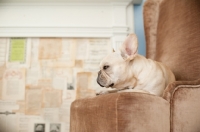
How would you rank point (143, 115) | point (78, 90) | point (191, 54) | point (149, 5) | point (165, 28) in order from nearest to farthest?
point (143, 115) → point (191, 54) → point (165, 28) → point (149, 5) → point (78, 90)

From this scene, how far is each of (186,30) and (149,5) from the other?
0.46 meters

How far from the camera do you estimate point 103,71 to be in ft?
4.10

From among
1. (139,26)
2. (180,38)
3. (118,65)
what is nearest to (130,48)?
(118,65)

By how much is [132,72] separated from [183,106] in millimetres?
371

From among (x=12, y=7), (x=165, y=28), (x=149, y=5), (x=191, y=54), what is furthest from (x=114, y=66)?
(x=12, y=7)

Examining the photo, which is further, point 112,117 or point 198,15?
point 198,15

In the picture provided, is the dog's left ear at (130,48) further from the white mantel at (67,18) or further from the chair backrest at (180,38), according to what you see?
the white mantel at (67,18)

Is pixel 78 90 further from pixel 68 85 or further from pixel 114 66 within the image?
pixel 114 66

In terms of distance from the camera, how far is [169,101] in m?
0.87

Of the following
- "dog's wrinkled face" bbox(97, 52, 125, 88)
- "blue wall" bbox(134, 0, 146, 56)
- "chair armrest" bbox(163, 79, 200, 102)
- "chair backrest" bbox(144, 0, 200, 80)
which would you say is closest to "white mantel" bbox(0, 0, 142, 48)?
"blue wall" bbox(134, 0, 146, 56)

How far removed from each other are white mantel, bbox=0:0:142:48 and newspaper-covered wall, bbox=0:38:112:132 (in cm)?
6

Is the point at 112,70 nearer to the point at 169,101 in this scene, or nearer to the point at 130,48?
the point at 130,48

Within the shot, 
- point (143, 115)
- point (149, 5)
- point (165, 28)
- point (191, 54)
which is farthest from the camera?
point (149, 5)

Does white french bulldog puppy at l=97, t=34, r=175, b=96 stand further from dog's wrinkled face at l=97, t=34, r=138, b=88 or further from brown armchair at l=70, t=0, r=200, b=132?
brown armchair at l=70, t=0, r=200, b=132
